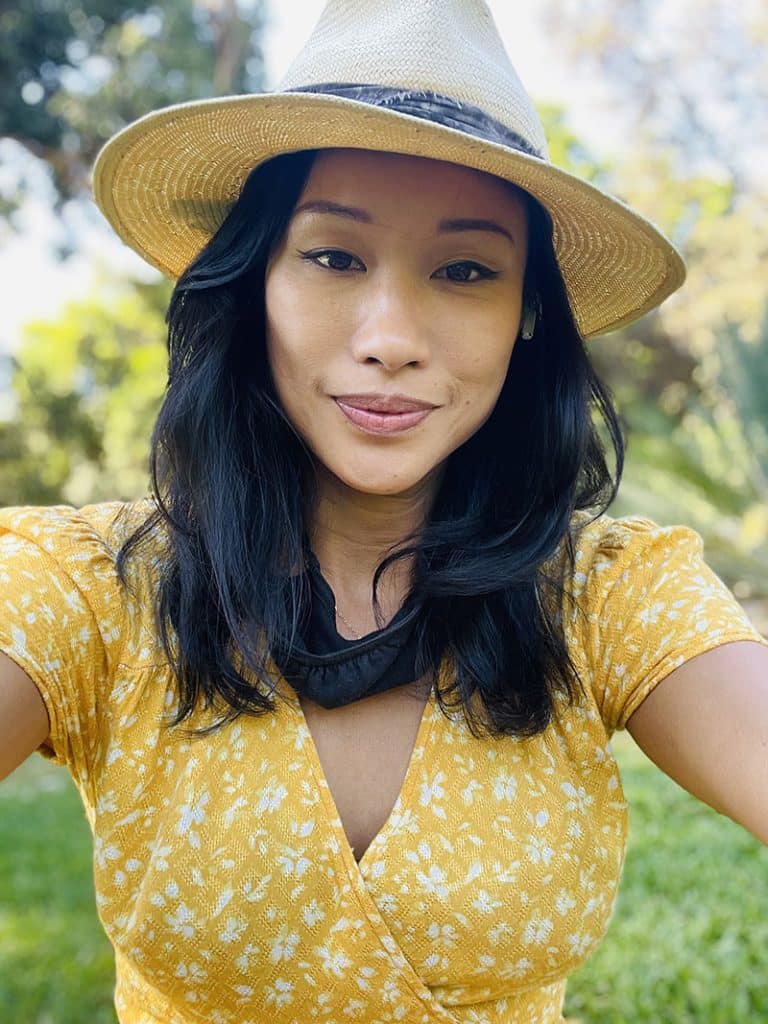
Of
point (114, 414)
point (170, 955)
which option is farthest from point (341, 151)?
point (114, 414)

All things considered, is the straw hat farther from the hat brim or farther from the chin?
the chin

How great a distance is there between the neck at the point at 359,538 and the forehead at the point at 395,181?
450 mm

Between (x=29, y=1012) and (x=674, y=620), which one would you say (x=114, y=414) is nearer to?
(x=29, y=1012)

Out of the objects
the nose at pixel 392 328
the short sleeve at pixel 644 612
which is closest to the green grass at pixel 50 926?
the short sleeve at pixel 644 612

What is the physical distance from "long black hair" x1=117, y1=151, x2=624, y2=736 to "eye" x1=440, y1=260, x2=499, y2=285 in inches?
6.6

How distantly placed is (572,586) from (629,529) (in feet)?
0.49

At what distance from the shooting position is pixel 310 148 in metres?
1.58

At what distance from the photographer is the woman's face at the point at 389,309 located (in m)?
1.52

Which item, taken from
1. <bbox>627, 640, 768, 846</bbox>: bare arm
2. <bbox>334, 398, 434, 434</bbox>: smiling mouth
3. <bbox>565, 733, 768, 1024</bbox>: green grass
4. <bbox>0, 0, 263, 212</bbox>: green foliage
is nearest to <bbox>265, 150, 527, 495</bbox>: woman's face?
<bbox>334, 398, 434, 434</bbox>: smiling mouth

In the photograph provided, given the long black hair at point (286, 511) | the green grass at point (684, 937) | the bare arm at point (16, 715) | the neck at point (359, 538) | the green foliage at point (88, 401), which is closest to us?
the bare arm at point (16, 715)

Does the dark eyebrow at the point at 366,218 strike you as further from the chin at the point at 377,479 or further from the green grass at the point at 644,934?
the green grass at the point at 644,934

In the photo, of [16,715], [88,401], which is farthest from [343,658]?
[88,401]

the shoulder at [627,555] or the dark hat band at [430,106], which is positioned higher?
the dark hat band at [430,106]

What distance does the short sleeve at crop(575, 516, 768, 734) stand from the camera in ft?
5.17
